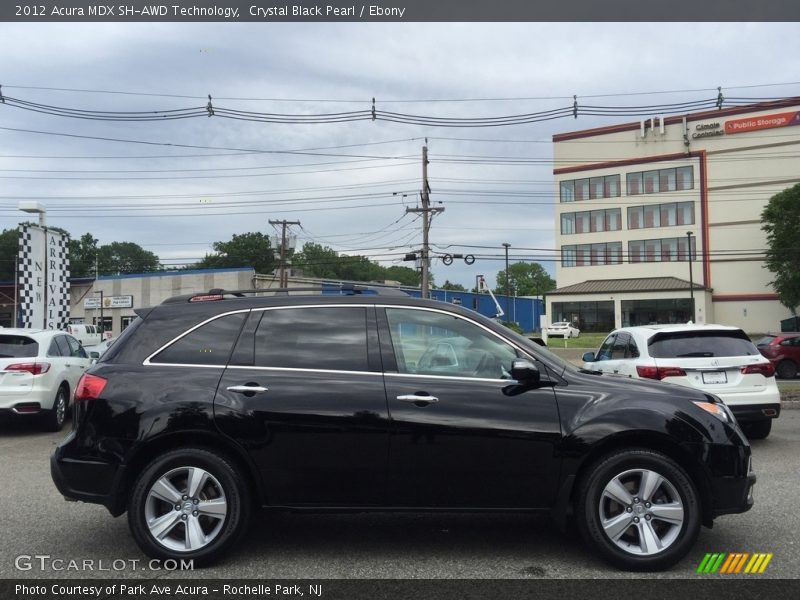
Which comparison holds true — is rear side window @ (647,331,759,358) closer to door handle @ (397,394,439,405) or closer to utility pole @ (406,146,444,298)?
door handle @ (397,394,439,405)

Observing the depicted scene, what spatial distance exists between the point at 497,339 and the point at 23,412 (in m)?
8.27

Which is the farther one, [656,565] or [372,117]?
[372,117]

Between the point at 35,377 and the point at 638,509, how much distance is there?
902cm

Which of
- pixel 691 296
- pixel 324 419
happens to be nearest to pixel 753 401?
pixel 324 419

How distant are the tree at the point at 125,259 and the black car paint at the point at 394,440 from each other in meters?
101

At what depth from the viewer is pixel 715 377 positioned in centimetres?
836

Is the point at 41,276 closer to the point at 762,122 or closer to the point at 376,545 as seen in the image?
the point at 376,545

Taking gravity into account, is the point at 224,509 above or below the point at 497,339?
below

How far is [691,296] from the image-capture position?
55.3 meters

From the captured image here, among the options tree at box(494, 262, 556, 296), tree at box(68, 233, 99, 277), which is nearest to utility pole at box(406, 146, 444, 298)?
tree at box(68, 233, 99, 277)

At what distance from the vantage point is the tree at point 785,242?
52062mm

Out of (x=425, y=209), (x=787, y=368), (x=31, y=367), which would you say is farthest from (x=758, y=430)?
(x=425, y=209)

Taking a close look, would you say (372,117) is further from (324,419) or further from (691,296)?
(691,296)

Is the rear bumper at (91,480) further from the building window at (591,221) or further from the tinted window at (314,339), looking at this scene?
the building window at (591,221)
